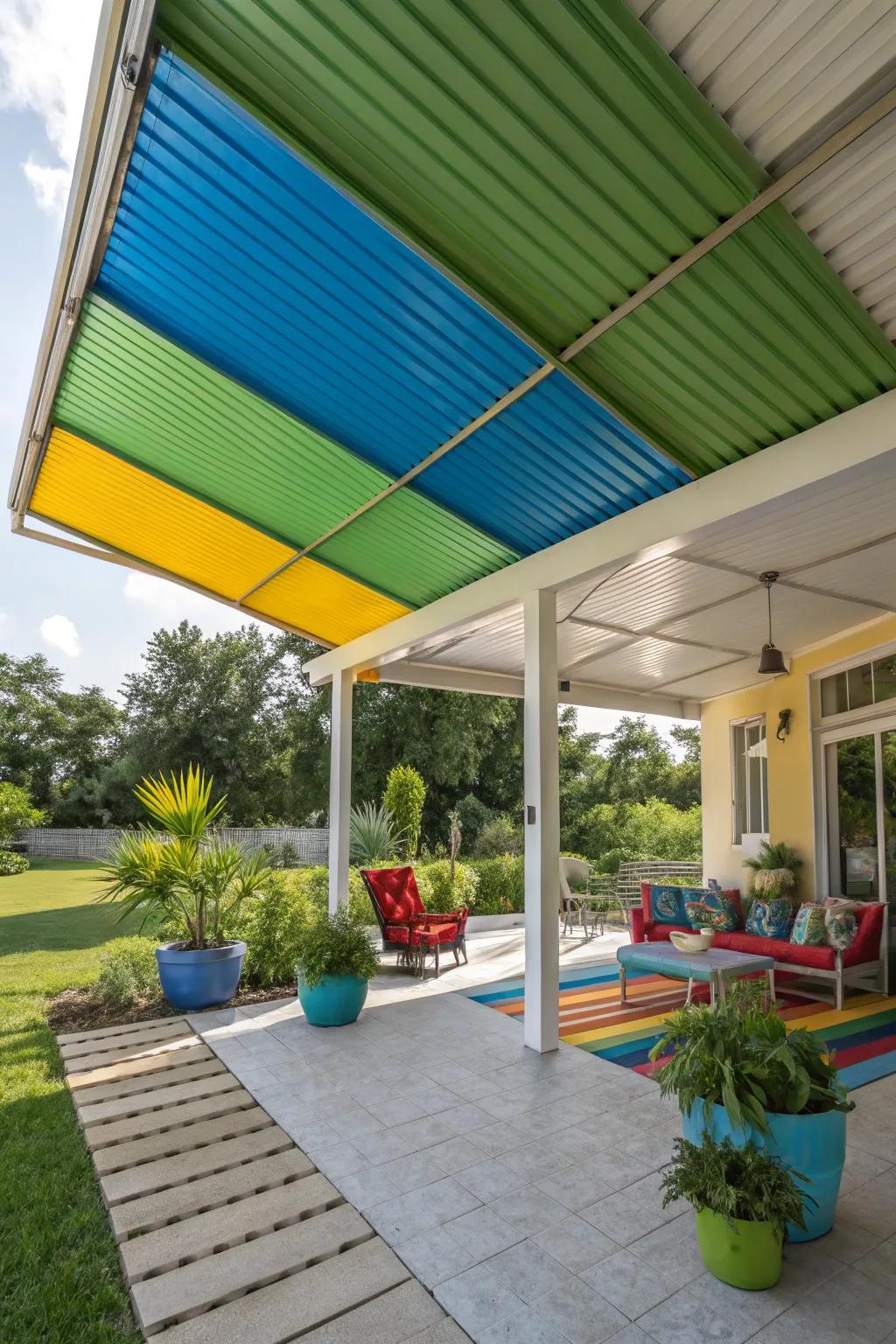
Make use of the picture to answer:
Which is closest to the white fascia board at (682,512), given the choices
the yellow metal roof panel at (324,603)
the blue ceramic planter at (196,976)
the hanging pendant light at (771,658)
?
the yellow metal roof panel at (324,603)

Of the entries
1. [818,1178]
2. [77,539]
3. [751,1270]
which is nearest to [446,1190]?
[751,1270]

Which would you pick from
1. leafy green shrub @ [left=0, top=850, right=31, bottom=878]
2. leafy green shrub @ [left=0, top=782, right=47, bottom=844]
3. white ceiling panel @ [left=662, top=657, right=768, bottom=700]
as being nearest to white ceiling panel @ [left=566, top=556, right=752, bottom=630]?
white ceiling panel @ [left=662, top=657, right=768, bottom=700]

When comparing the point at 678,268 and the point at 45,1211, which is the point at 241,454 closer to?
the point at 678,268

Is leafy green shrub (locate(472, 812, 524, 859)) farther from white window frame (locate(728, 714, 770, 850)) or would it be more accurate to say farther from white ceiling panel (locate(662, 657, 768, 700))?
white ceiling panel (locate(662, 657, 768, 700))

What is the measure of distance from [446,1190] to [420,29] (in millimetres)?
4378

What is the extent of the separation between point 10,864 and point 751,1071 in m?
17.4

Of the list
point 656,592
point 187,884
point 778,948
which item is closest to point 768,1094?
point 656,592

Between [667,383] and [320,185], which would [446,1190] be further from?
[320,185]

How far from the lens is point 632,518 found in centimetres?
466

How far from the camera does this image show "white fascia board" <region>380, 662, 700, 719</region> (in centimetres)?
864

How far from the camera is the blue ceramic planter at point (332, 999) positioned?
18.2ft

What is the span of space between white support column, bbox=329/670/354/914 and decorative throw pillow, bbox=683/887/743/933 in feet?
11.6

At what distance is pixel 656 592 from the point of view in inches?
245

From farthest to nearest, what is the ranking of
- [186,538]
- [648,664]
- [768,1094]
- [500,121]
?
[648,664] → [186,538] → [768,1094] → [500,121]
